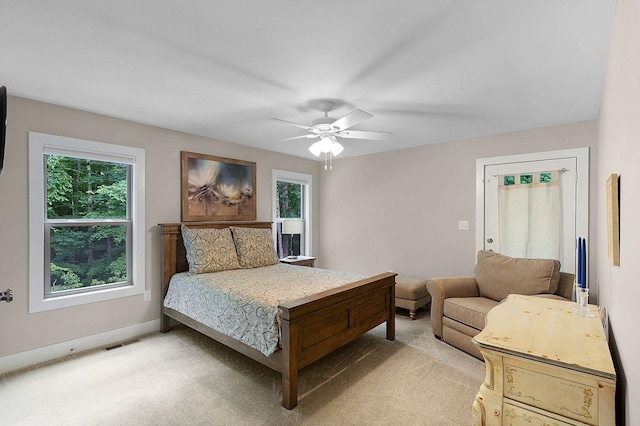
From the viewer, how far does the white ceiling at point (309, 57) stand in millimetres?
1596

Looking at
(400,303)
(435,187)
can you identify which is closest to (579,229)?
(435,187)

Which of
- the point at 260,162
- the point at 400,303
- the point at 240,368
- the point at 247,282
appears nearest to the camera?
the point at 240,368

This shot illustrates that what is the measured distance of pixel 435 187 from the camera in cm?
449

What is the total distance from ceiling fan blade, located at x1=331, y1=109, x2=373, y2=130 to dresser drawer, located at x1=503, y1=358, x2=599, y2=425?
5.96 feet

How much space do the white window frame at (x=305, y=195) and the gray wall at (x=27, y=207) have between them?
1.01 m

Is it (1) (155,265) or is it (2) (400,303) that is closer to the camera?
(1) (155,265)

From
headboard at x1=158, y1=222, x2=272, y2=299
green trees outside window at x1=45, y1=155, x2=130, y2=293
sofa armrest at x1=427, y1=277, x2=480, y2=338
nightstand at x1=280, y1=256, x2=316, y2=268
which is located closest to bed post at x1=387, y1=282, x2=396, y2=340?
sofa armrest at x1=427, y1=277, x2=480, y2=338

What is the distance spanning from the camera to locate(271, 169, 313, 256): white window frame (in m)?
5.04

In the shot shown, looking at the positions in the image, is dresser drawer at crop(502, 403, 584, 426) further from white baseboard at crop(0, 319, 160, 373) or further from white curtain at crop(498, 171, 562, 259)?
white baseboard at crop(0, 319, 160, 373)

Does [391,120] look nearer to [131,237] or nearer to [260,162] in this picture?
[260,162]

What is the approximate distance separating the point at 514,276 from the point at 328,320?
78.7 inches

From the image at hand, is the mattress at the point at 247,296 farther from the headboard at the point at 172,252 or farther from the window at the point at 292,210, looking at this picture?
the window at the point at 292,210

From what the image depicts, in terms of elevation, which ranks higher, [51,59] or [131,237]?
[51,59]

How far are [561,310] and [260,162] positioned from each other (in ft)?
13.3
